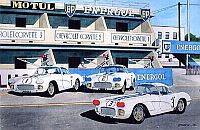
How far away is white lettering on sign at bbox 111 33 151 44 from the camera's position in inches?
127

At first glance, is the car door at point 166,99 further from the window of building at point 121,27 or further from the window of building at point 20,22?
the window of building at point 20,22

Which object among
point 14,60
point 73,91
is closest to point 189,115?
point 73,91

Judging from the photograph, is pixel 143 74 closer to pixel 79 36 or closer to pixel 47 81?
pixel 79 36

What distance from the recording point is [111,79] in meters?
3.34

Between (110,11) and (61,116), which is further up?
(110,11)

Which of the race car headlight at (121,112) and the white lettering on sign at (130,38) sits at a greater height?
the white lettering on sign at (130,38)

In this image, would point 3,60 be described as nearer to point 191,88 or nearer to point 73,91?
point 73,91

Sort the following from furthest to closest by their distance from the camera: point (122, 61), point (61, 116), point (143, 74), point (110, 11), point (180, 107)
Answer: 1. point (180, 107)
2. point (143, 74)
3. point (122, 61)
4. point (110, 11)
5. point (61, 116)

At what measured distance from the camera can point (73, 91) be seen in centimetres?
327

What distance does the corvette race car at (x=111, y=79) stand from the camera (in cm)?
327

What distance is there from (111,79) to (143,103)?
38 cm

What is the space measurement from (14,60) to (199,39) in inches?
74.4

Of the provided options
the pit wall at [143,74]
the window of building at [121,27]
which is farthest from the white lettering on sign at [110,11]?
the pit wall at [143,74]

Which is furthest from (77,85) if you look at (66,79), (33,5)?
(33,5)
